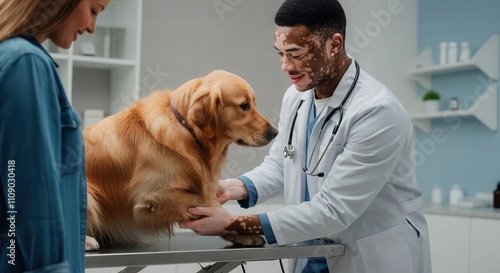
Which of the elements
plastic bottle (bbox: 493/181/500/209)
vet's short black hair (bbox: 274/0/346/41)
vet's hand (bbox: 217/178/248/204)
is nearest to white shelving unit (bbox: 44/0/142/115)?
vet's hand (bbox: 217/178/248/204)

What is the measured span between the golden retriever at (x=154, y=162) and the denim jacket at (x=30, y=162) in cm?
54

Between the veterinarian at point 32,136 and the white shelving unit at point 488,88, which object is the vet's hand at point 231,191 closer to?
the veterinarian at point 32,136

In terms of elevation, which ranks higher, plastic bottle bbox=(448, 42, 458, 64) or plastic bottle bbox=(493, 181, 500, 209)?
plastic bottle bbox=(448, 42, 458, 64)

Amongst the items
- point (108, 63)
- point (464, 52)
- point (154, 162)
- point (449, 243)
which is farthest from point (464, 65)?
point (154, 162)

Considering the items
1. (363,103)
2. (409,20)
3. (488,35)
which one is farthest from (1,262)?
(409,20)

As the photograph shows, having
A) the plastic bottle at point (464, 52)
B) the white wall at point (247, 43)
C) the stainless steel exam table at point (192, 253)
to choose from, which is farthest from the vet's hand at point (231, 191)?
the plastic bottle at point (464, 52)

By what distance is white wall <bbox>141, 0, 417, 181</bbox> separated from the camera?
3.83 m

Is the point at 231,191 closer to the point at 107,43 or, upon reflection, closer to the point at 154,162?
the point at 154,162

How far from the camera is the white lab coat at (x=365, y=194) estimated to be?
1.62 metres

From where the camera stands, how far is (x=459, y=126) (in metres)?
3.78

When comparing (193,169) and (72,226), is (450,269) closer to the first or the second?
(193,169)

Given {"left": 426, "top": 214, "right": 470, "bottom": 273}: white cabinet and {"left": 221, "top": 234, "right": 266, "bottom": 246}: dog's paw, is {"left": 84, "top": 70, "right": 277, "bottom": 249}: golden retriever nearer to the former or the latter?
{"left": 221, "top": 234, "right": 266, "bottom": 246}: dog's paw

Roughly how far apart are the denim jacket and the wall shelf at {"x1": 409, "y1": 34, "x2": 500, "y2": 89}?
10.4 feet

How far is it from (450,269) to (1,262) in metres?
2.85
